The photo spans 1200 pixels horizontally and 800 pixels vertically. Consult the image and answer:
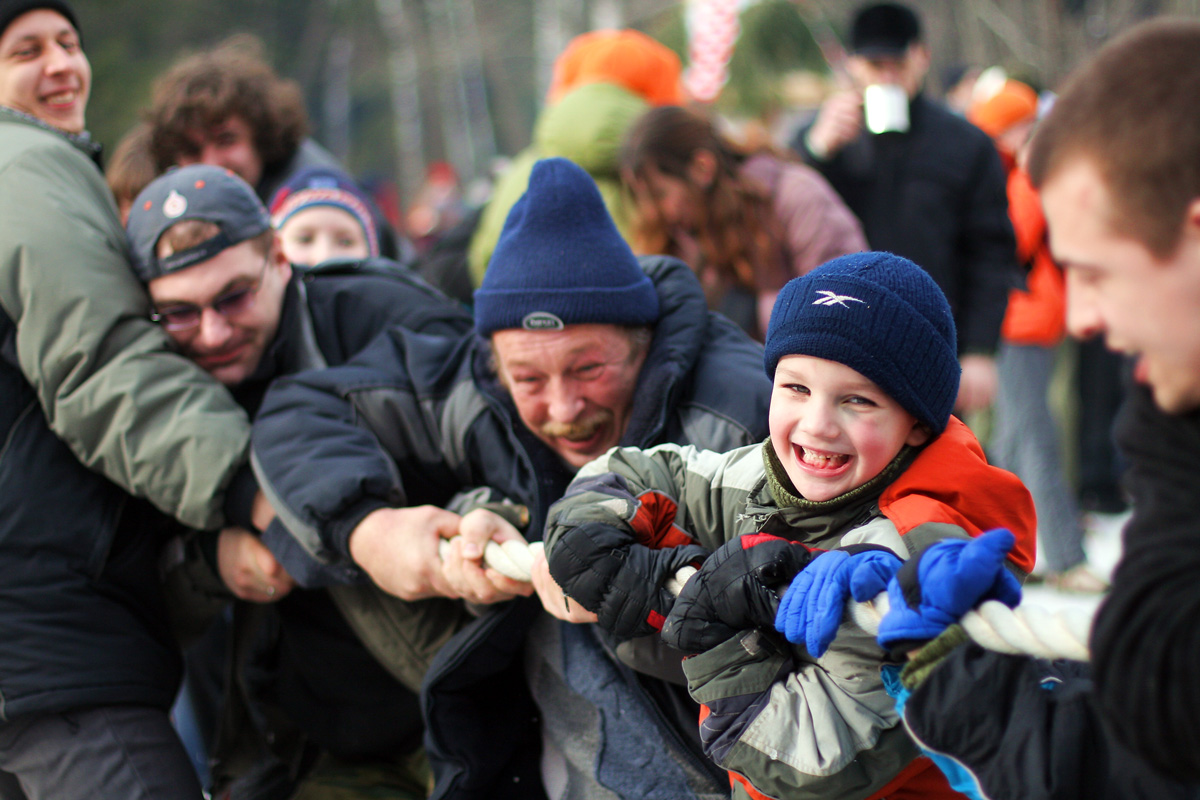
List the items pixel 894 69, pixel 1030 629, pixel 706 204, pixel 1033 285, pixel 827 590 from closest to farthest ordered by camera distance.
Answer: pixel 1030 629
pixel 827 590
pixel 706 204
pixel 894 69
pixel 1033 285

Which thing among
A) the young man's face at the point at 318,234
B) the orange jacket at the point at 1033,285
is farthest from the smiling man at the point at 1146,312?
the orange jacket at the point at 1033,285

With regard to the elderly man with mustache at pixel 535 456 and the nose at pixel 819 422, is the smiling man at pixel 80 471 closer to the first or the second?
the elderly man with mustache at pixel 535 456

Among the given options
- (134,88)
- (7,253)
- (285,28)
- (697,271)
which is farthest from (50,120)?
(285,28)

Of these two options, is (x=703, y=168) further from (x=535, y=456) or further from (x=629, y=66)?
(x=535, y=456)

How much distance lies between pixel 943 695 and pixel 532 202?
50.1 inches

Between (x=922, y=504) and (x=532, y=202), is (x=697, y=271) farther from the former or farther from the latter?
(x=922, y=504)

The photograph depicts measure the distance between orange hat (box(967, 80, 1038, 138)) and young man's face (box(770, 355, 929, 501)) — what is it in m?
4.61

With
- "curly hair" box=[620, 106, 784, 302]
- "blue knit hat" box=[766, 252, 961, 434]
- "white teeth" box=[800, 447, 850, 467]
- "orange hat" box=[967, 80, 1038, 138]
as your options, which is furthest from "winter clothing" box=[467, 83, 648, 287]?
"orange hat" box=[967, 80, 1038, 138]

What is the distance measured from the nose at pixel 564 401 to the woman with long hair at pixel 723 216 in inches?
52.8

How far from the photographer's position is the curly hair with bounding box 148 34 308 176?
3377 millimetres

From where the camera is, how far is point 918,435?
1.58 metres

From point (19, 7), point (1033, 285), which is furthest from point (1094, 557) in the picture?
point (19, 7)

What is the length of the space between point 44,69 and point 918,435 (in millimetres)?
2267

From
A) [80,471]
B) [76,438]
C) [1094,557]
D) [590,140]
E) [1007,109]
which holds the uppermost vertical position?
[1007,109]
